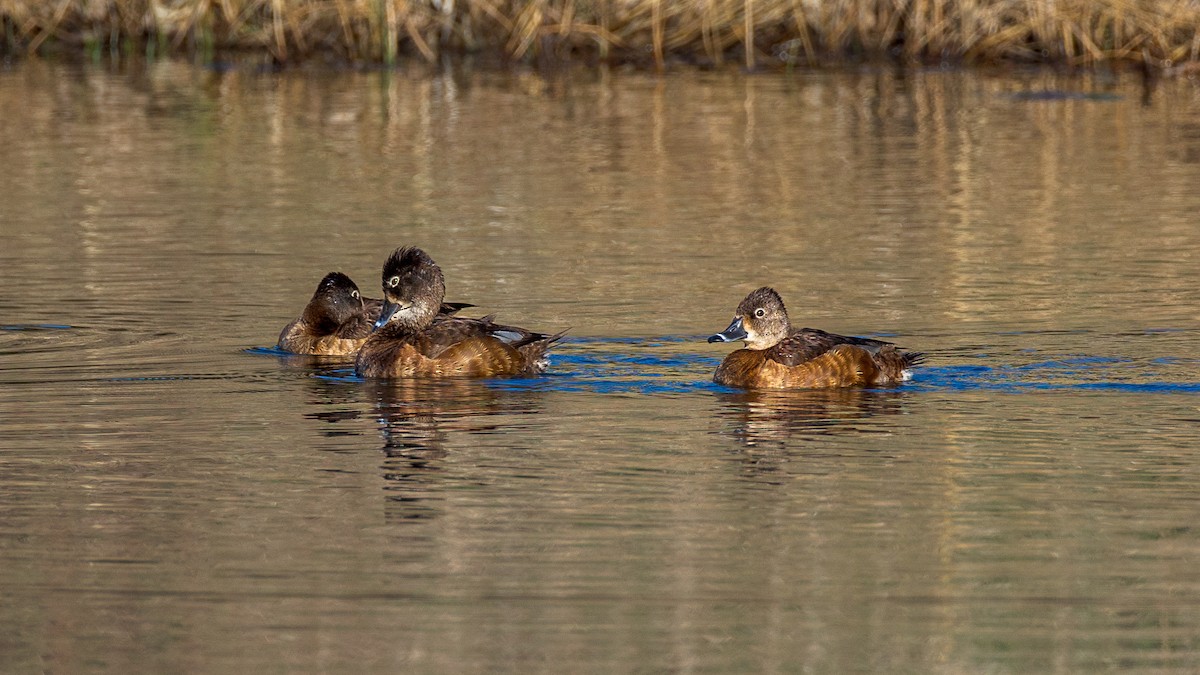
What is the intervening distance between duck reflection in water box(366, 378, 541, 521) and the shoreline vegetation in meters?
15.3

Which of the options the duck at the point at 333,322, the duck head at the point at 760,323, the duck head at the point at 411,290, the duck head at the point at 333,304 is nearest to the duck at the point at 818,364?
the duck head at the point at 760,323

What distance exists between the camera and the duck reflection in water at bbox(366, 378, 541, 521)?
8.30 metres

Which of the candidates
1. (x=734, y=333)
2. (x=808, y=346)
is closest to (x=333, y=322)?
(x=734, y=333)

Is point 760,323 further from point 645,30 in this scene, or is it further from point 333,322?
point 645,30

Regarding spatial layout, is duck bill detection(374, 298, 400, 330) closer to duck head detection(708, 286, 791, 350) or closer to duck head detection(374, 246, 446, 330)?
duck head detection(374, 246, 446, 330)

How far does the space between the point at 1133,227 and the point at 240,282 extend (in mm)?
6133

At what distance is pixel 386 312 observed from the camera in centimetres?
1195

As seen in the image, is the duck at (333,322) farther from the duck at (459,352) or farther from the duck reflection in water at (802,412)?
the duck reflection in water at (802,412)

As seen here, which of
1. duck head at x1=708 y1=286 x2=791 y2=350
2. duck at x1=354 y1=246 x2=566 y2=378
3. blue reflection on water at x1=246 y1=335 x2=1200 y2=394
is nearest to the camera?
blue reflection on water at x1=246 y1=335 x2=1200 y2=394

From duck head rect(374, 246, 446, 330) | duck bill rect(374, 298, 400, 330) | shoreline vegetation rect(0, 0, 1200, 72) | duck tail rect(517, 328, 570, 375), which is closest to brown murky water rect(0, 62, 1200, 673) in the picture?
duck tail rect(517, 328, 570, 375)

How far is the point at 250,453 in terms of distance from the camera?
29.7ft

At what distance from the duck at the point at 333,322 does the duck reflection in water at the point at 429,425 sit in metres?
0.98

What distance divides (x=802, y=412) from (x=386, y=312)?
2829 mm

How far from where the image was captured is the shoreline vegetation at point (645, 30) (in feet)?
83.8
